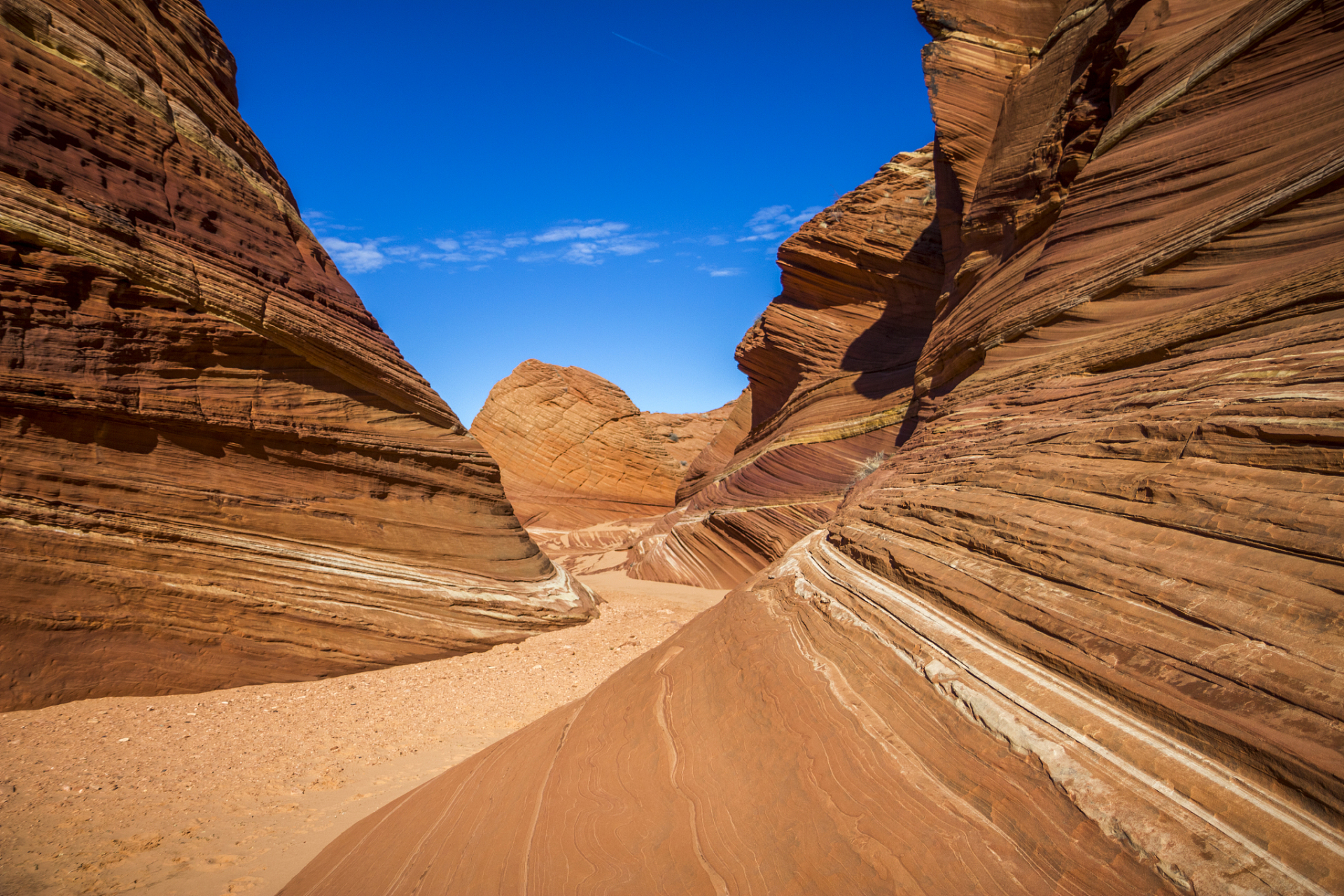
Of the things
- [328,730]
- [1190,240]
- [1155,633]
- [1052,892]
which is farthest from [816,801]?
[1190,240]

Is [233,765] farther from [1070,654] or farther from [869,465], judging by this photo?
[869,465]

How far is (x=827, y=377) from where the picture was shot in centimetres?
1435

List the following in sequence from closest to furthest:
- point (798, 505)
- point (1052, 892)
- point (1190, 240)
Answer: point (1052, 892)
point (1190, 240)
point (798, 505)

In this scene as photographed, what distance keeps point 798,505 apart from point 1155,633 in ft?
30.3

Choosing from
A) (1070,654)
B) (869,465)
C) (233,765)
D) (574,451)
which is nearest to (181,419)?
(233,765)

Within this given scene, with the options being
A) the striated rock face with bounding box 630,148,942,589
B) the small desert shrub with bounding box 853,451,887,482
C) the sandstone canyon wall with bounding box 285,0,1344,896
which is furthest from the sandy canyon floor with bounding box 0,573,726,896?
the small desert shrub with bounding box 853,451,887,482

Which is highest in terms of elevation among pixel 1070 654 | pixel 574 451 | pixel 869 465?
pixel 574 451

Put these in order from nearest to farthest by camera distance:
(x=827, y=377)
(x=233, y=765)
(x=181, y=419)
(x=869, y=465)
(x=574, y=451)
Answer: (x=233, y=765), (x=181, y=419), (x=869, y=465), (x=827, y=377), (x=574, y=451)

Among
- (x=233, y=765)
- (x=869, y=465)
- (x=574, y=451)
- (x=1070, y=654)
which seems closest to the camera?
(x=1070, y=654)

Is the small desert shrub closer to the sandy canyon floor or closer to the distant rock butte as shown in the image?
the sandy canyon floor

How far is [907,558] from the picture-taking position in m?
3.30

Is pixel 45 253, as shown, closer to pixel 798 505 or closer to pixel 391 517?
pixel 391 517

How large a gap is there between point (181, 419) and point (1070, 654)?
19.6 ft

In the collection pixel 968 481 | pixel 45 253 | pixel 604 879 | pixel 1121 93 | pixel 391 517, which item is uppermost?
pixel 1121 93
